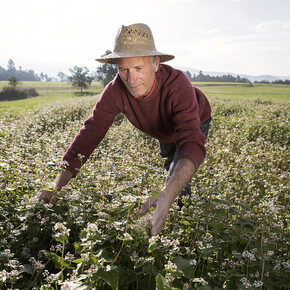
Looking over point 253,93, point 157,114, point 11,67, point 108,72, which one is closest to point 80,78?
point 108,72

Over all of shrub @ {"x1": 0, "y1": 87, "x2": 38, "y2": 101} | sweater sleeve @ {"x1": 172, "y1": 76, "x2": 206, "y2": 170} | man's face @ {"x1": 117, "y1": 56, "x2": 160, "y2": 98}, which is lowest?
sweater sleeve @ {"x1": 172, "y1": 76, "x2": 206, "y2": 170}

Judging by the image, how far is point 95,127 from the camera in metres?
3.11

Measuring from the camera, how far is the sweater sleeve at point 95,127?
295 cm

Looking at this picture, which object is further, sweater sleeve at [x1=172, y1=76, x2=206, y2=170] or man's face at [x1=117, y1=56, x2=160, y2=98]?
man's face at [x1=117, y1=56, x2=160, y2=98]

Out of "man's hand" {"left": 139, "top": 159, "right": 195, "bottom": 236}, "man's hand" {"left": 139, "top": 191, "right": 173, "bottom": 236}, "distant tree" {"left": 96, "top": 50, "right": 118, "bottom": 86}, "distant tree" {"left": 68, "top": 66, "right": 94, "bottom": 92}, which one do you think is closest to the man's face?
"man's hand" {"left": 139, "top": 159, "right": 195, "bottom": 236}

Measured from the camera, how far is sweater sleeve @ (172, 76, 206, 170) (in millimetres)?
2525

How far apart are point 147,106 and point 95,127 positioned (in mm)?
652

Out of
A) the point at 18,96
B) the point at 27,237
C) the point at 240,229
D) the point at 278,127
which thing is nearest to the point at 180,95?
the point at 240,229

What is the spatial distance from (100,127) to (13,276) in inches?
73.5

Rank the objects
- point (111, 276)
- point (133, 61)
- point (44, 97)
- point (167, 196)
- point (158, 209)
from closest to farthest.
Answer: point (111, 276) < point (158, 209) < point (167, 196) < point (133, 61) < point (44, 97)

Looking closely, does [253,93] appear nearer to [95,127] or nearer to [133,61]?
[95,127]

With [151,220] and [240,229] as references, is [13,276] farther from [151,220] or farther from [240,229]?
[240,229]

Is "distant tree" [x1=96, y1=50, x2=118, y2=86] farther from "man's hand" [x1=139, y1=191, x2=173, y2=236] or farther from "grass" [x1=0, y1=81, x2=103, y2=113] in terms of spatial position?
"man's hand" [x1=139, y1=191, x2=173, y2=236]

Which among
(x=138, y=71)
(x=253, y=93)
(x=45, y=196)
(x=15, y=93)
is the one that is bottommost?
(x=45, y=196)
